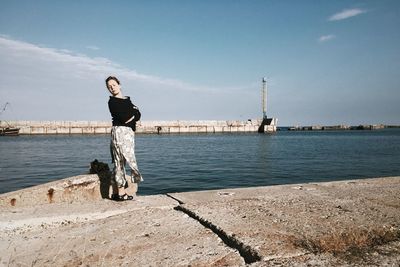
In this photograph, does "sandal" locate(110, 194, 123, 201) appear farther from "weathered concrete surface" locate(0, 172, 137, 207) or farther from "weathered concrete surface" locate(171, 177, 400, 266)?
"weathered concrete surface" locate(171, 177, 400, 266)

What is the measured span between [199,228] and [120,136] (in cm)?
155

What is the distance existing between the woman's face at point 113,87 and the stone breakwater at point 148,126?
56.9 m

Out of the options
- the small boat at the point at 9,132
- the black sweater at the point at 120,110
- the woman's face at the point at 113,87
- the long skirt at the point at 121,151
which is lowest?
the small boat at the point at 9,132

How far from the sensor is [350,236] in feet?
7.14

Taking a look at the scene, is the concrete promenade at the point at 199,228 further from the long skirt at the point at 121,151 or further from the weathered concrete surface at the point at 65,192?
the long skirt at the point at 121,151

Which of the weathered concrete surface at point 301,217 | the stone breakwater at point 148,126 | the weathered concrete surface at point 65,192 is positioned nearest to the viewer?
the weathered concrete surface at point 301,217

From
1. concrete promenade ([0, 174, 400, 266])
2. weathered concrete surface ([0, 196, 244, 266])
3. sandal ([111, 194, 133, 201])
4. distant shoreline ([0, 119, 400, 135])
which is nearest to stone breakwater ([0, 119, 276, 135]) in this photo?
distant shoreline ([0, 119, 400, 135])

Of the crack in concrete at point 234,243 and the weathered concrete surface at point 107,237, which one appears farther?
the weathered concrete surface at point 107,237

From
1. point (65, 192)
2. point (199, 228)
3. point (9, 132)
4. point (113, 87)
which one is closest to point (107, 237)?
point (199, 228)

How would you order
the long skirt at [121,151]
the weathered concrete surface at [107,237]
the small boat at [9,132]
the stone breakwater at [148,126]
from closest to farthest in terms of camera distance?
1. the weathered concrete surface at [107,237]
2. the long skirt at [121,151]
3. the small boat at [9,132]
4. the stone breakwater at [148,126]

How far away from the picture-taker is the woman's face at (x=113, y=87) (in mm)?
3538

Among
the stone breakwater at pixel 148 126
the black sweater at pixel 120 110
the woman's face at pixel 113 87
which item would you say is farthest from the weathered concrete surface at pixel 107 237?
the stone breakwater at pixel 148 126

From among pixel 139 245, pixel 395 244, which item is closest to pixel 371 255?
pixel 395 244

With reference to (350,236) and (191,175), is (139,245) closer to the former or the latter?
(350,236)
